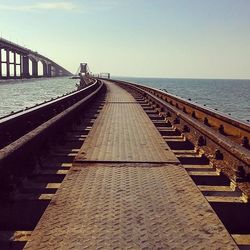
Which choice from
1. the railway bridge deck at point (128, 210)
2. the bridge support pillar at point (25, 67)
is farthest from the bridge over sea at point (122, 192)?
the bridge support pillar at point (25, 67)

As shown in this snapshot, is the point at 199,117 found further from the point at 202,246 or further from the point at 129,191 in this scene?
the point at 202,246

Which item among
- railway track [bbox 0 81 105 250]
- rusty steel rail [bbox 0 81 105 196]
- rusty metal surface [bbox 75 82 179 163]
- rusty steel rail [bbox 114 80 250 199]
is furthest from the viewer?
rusty metal surface [bbox 75 82 179 163]

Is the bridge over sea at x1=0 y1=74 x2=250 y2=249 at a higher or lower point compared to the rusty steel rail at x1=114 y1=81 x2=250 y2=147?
lower

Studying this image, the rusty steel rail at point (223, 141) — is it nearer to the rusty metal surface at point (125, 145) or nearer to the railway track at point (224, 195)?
the railway track at point (224, 195)

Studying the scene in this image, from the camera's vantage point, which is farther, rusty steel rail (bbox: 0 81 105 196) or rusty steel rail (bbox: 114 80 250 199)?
rusty steel rail (bbox: 114 80 250 199)

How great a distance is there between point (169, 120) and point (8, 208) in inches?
304

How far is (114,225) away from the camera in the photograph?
3213mm

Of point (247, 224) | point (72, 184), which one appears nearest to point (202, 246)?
point (247, 224)

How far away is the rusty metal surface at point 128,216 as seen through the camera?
2916mm

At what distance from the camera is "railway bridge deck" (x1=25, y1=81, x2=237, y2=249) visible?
2.93 m

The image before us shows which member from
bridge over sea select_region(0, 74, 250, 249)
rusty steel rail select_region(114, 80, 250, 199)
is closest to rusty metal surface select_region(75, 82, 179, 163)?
bridge over sea select_region(0, 74, 250, 249)

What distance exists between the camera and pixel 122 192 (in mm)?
4098

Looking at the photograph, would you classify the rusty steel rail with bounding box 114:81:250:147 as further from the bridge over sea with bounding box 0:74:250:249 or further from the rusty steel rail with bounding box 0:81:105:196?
the rusty steel rail with bounding box 0:81:105:196

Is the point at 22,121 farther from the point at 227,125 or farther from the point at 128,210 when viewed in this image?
the point at 128,210
